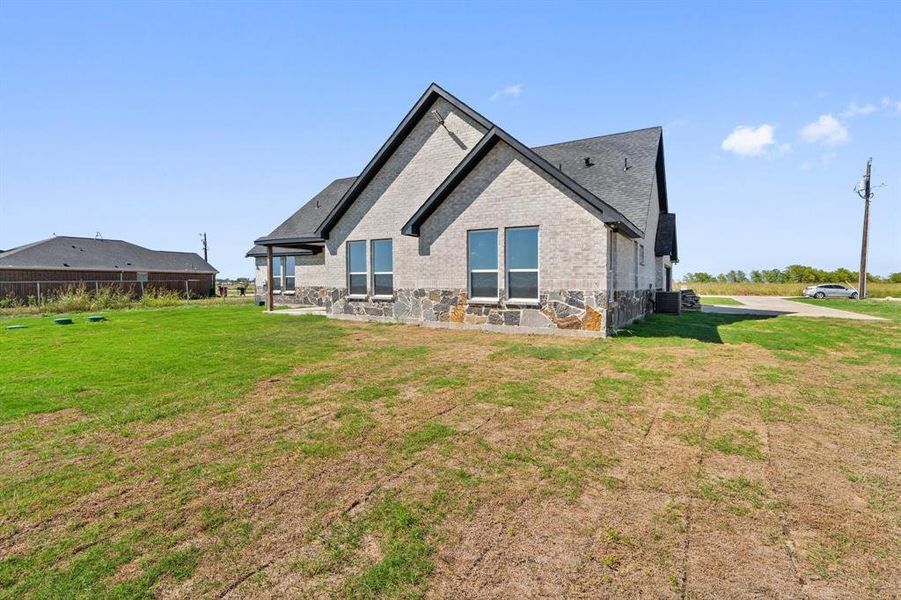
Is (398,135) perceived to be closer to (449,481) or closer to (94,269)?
(449,481)

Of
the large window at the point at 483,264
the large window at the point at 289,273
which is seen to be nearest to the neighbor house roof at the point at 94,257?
the large window at the point at 289,273

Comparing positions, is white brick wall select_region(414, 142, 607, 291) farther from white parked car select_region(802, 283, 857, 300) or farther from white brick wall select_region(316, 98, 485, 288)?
white parked car select_region(802, 283, 857, 300)

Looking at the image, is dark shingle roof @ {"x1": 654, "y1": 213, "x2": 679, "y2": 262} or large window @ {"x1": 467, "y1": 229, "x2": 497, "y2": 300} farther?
dark shingle roof @ {"x1": 654, "y1": 213, "x2": 679, "y2": 262}

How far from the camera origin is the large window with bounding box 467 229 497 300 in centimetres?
1230

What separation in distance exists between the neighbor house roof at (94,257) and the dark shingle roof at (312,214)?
2173 cm

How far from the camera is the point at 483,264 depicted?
40.9ft

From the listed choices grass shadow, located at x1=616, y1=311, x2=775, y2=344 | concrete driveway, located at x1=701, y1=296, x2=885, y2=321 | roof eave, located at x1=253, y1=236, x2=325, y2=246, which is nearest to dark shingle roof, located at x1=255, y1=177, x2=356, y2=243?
roof eave, located at x1=253, y1=236, x2=325, y2=246

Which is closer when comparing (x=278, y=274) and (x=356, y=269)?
(x=356, y=269)

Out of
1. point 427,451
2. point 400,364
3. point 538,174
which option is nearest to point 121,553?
point 427,451

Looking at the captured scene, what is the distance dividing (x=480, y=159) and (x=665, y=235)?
12.6 meters

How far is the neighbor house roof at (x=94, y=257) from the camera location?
31281mm

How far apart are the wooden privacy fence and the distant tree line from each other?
6220cm

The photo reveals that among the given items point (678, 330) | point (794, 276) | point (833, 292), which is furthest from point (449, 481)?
point (794, 276)

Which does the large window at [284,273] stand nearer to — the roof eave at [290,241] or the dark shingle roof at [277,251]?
the dark shingle roof at [277,251]
